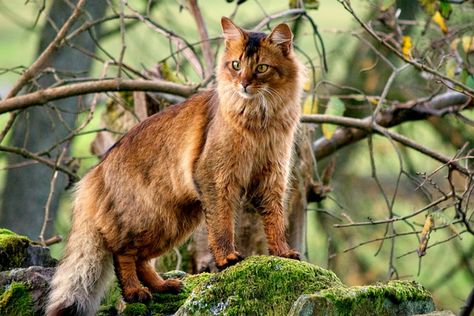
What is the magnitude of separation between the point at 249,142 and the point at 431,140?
21.6 feet

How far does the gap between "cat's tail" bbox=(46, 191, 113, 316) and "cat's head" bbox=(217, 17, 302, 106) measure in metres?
1.24

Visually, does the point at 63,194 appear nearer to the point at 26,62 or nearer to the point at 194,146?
the point at 26,62

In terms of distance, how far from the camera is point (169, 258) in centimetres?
859

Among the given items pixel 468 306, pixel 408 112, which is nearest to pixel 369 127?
pixel 408 112

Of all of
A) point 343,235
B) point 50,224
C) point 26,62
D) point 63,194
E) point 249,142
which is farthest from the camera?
point 26,62

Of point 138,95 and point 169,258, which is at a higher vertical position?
point 138,95

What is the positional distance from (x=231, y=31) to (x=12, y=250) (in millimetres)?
1958

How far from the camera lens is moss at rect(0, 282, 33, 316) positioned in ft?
18.3

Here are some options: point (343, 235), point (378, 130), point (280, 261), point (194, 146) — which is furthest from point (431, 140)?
point (280, 261)

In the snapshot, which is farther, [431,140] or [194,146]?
[431,140]

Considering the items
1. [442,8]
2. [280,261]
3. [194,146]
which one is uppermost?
[442,8]

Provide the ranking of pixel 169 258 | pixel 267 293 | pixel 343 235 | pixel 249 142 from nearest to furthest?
pixel 267 293
pixel 249 142
pixel 169 258
pixel 343 235

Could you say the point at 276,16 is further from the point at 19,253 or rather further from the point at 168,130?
the point at 19,253

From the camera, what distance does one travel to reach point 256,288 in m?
4.77
